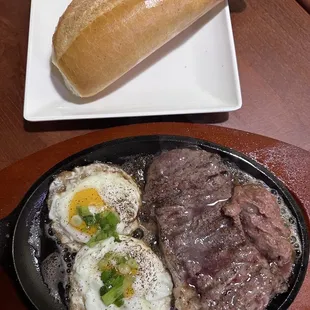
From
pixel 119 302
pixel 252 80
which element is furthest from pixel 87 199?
pixel 252 80

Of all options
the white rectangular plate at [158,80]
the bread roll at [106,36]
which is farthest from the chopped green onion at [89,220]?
the bread roll at [106,36]

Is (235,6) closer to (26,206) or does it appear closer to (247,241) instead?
(247,241)

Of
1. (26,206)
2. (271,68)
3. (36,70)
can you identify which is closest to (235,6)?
(271,68)

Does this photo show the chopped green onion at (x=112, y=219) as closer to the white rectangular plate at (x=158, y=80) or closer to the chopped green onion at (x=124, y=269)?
the chopped green onion at (x=124, y=269)

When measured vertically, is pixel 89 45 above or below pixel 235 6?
above

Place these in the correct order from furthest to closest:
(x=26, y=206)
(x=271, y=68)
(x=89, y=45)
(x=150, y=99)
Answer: (x=271, y=68), (x=150, y=99), (x=89, y=45), (x=26, y=206)

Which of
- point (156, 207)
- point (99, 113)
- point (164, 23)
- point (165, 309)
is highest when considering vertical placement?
point (164, 23)
